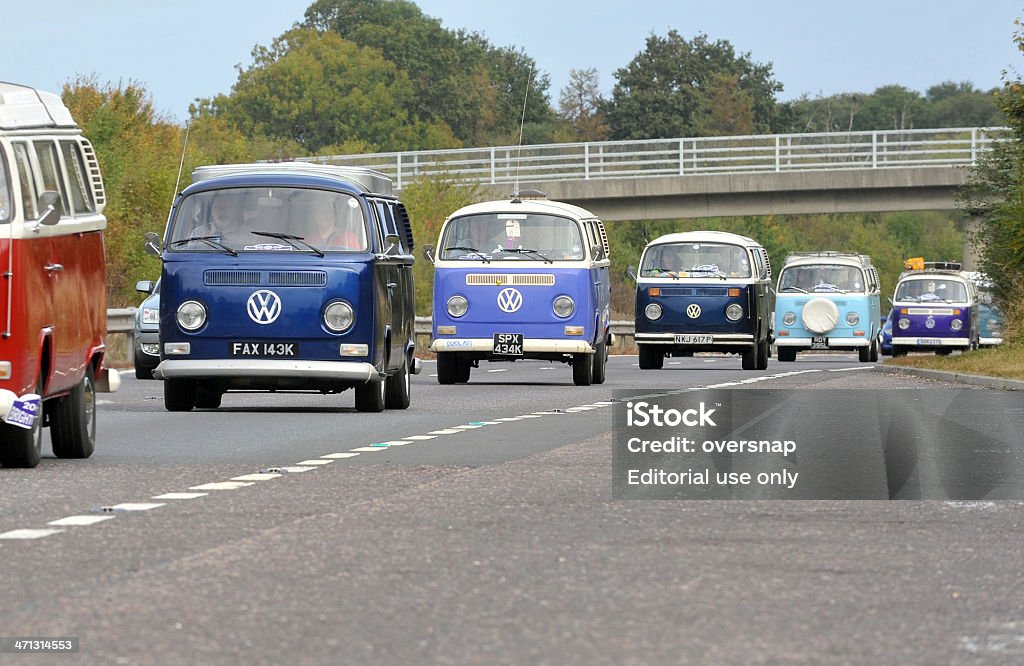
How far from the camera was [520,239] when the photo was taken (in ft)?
96.5

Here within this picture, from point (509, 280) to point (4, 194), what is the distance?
15194 mm

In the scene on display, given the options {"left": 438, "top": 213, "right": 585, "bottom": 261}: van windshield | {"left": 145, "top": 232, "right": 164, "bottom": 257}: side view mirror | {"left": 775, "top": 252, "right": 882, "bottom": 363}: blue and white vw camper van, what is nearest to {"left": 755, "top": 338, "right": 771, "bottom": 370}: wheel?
{"left": 775, "top": 252, "right": 882, "bottom": 363}: blue and white vw camper van

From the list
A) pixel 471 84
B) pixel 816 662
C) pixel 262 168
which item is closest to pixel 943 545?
pixel 816 662

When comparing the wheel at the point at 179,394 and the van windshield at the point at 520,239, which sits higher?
the van windshield at the point at 520,239

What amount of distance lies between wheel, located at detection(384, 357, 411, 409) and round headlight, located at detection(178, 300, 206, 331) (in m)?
2.16

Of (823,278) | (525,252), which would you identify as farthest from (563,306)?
(823,278)

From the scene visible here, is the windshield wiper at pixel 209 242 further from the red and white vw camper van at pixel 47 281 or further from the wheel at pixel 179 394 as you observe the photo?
the red and white vw camper van at pixel 47 281

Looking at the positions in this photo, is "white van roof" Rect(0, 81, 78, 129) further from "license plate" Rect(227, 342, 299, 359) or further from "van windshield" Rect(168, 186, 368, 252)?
"van windshield" Rect(168, 186, 368, 252)

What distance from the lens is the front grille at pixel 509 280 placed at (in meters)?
29.0

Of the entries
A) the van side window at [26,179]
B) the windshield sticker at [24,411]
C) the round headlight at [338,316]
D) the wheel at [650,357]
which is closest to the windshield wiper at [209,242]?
the round headlight at [338,316]

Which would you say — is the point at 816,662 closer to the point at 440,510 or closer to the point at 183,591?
the point at 183,591

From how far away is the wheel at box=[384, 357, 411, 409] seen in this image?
22.2 metres

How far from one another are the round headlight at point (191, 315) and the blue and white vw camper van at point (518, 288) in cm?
842

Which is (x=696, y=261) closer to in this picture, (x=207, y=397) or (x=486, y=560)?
(x=207, y=397)
